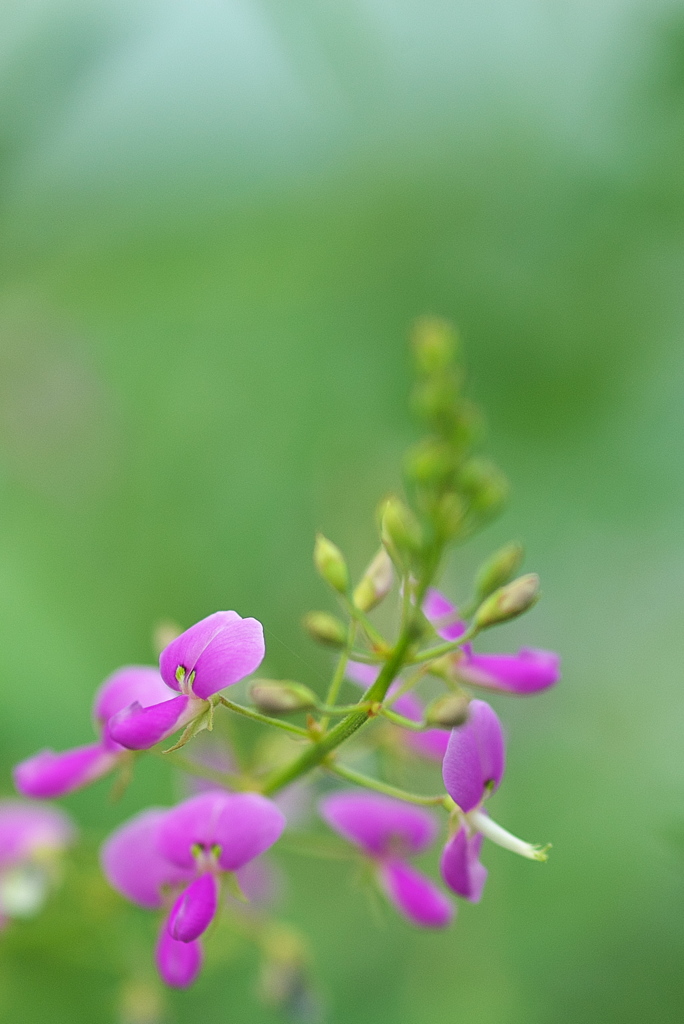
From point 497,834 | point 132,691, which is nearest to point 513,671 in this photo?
point 497,834

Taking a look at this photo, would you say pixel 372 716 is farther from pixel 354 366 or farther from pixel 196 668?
pixel 354 366

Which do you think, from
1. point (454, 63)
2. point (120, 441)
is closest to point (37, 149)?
point (120, 441)

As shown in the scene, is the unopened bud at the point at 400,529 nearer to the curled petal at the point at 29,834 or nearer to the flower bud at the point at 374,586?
the flower bud at the point at 374,586

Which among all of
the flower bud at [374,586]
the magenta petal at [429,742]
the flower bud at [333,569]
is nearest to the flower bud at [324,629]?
the flower bud at [333,569]

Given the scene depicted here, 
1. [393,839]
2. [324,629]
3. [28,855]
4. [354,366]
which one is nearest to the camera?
[324,629]

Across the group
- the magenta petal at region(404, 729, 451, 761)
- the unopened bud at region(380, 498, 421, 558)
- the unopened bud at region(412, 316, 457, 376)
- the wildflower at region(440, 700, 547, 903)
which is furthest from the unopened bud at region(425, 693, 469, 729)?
the magenta petal at region(404, 729, 451, 761)

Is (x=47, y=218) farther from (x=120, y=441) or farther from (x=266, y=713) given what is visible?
(x=266, y=713)
